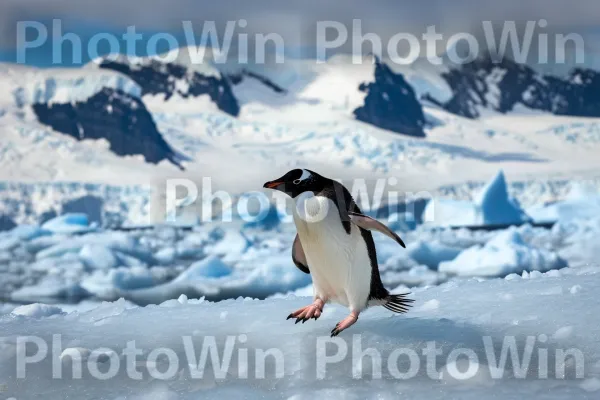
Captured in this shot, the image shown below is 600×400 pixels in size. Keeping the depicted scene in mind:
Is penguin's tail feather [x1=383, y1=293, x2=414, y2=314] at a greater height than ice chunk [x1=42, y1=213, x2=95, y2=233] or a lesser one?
greater

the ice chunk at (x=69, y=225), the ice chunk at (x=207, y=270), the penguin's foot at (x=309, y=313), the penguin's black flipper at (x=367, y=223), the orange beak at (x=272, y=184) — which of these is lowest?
the ice chunk at (x=207, y=270)

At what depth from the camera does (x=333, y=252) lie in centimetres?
358

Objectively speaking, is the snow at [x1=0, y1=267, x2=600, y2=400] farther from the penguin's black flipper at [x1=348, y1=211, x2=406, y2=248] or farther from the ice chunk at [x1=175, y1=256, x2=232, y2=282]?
the ice chunk at [x1=175, y1=256, x2=232, y2=282]

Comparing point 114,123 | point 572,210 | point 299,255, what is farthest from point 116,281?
point 114,123

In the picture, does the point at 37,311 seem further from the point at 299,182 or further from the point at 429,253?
the point at 429,253

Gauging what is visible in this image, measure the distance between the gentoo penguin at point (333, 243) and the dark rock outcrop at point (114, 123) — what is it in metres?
105

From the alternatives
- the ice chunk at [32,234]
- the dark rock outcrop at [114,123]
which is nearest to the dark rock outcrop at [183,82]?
the dark rock outcrop at [114,123]

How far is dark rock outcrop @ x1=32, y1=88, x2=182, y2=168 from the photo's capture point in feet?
347

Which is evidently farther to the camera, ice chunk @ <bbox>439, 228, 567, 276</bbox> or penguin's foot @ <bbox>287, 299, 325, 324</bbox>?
ice chunk @ <bbox>439, 228, 567, 276</bbox>

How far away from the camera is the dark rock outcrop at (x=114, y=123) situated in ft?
347

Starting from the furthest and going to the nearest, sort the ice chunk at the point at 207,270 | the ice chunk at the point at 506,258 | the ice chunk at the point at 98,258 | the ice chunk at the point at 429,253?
the ice chunk at the point at 429,253 → the ice chunk at the point at 98,258 → the ice chunk at the point at 207,270 → the ice chunk at the point at 506,258

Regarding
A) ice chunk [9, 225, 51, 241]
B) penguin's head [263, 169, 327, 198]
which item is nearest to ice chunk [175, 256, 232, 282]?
ice chunk [9, 225, 51, 241]

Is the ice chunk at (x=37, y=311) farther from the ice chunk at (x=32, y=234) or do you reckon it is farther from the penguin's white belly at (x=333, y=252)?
the ice chunk at (x=32, y=234)

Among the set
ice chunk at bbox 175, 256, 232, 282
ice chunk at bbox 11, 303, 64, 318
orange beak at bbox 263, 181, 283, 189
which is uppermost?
orange beak at bbox 263, 181, 283, 189
